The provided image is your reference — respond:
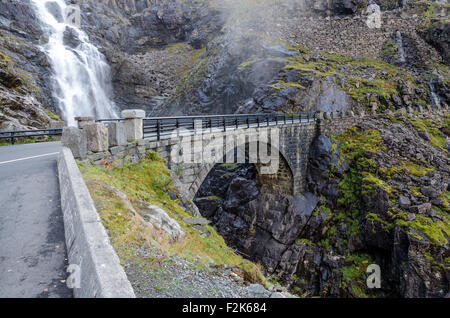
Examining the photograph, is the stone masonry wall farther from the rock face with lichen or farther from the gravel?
the gravel

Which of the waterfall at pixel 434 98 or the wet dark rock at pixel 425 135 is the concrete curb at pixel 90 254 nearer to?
the wet dark rock at pixel 425 135

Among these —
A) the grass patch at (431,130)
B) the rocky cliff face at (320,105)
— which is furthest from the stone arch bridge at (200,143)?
the grass patch at (431,130)

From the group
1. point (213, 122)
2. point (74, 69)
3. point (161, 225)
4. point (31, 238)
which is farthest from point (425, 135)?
point (74, 69)

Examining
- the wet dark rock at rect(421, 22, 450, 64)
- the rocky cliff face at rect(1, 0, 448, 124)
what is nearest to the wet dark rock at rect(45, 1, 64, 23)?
the rocky cliff face at rect(1, 0, 448, 124)

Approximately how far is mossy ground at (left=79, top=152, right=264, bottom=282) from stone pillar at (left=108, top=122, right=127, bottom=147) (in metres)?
0.84

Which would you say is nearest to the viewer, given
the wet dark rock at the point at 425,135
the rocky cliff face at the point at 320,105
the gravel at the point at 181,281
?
the gravel at the point at 181,281

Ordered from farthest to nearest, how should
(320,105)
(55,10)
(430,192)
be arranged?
(55,10), (320,105), (430,192)

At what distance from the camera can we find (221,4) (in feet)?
166

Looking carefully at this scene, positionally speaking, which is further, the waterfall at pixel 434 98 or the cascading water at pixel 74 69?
the cascading water at pixel 74 69

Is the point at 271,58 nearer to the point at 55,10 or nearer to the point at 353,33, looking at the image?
the point at 353,33

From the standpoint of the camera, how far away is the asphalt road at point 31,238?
2.80 m

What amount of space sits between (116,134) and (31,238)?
16.6 ft

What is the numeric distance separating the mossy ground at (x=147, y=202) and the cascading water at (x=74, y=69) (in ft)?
87.1

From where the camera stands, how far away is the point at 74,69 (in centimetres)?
3522
